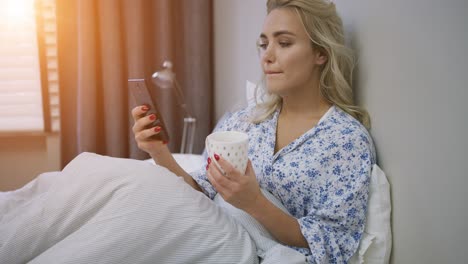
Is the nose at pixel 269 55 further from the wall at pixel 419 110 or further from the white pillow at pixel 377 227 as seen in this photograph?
the white pillow at pixel 377 227

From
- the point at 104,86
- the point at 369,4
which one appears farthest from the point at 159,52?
the point at 369,4

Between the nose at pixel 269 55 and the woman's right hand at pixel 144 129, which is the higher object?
the nose at pixel 269 55

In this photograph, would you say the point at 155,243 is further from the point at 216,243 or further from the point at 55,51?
the point at 55,51

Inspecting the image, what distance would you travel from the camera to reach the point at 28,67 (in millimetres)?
2293

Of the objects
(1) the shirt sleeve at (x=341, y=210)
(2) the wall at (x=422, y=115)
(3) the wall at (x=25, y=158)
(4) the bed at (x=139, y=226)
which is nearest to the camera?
(2) the wall at (x=422, y=115)

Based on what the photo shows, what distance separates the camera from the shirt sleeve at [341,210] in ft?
3.02

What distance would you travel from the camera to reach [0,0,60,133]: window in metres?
2.23

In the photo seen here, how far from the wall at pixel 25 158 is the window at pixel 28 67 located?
4.2 inches

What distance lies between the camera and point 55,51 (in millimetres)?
2299

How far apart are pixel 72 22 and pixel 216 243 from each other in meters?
1.76

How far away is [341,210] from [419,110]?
296 millimetres

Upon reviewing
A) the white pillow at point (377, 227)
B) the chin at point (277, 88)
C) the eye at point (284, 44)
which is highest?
the eye at point (284, 44)

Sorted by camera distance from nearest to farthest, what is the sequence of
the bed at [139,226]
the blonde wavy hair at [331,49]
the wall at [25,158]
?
the bed at [139,226]
the blonde wavy hair at [331,49]
the wall at [25,158]

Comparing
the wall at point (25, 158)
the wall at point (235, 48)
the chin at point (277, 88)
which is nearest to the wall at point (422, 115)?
the chin at point (277, 88)
